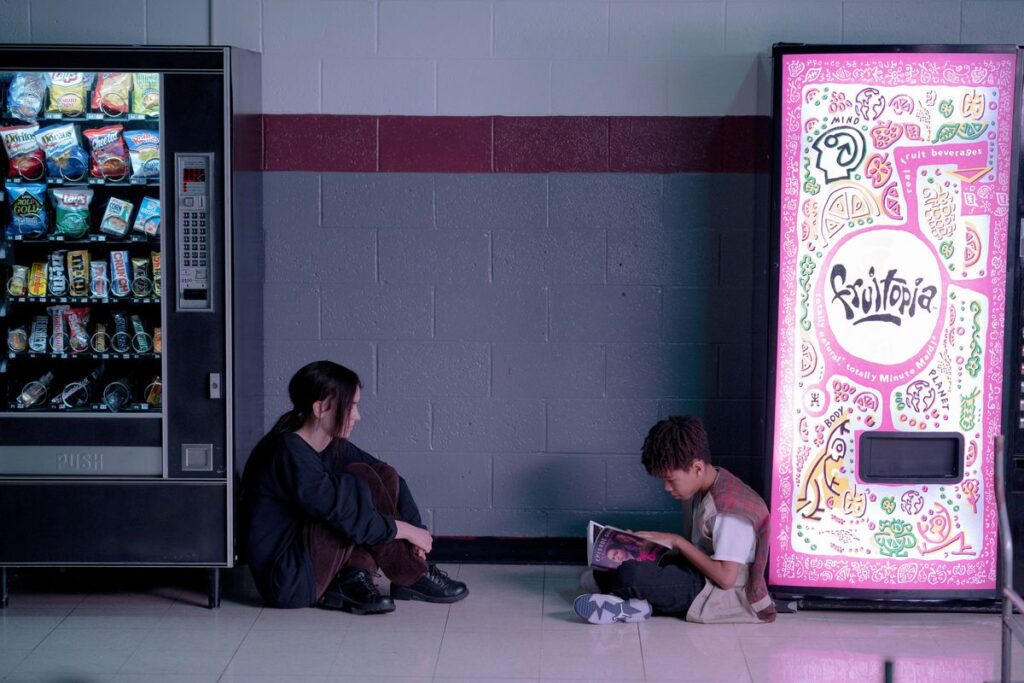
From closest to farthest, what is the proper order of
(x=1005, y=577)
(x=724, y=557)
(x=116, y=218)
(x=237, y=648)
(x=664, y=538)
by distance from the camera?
(x=1005, y=577) < (x=237, y=648) < (x=724, y=557) < (x=664, y=538) < (x=116, y=218)

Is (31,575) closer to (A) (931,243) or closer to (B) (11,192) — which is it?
(B) (11,192)

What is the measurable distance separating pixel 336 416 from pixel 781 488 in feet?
4.78

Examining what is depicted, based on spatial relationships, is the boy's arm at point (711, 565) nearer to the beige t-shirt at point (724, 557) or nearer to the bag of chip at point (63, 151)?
the beige t-shirt at point (724, 557)

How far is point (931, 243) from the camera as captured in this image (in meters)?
3.67

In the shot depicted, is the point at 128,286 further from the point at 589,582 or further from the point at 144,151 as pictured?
the point at 589,582

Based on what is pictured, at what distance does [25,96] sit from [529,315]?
1861 millimetres

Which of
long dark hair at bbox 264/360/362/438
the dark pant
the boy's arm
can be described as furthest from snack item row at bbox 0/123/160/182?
the boy's arm

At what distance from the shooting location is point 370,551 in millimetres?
3863

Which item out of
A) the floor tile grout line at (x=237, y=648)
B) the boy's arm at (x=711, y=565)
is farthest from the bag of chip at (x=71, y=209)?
the boy's arm at (x=711, y=565)

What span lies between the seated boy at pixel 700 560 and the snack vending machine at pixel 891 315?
0.53 ft

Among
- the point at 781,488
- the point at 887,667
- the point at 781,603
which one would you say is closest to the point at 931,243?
the point at 781,488

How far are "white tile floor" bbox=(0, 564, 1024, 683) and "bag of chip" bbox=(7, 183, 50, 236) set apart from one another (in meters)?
1.26

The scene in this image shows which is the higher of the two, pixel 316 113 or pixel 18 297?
pixel 316 113

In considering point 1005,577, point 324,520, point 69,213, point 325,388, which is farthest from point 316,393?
point 1005,577
